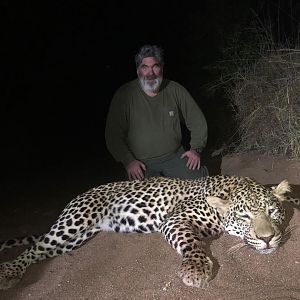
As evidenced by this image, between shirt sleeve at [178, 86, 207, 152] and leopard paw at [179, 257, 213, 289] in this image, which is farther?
shirt sleeve at [178, 86, 207, 152]

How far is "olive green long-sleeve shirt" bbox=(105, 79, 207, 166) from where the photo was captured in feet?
20.2

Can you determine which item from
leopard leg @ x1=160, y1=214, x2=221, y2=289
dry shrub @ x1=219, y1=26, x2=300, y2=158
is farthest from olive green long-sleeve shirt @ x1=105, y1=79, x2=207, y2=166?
leopard leg @ x1=160, y1=214, x2=221, y2=289

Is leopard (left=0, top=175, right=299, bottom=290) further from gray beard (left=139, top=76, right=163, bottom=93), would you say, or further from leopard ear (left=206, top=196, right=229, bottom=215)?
gray beard (left=139, top=76, right=163, bottom=93)

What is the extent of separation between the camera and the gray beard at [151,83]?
5.98 meters

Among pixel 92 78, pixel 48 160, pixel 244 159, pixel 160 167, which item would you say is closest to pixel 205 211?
pixel 160 167

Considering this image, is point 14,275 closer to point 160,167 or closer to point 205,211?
point 205,211

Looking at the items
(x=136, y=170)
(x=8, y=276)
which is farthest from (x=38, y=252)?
(x=136, y=170)

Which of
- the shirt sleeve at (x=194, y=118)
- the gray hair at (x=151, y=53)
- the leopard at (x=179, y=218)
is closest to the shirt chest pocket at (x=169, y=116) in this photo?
the shirt sleeve at (x=194, y=118)

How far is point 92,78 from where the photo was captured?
19.5 m

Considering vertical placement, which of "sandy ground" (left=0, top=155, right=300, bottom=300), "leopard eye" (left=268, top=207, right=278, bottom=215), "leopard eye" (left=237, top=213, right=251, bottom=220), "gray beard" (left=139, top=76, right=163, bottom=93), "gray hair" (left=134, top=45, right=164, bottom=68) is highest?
"gray hair" (left=134, top=45, right=164, bottom=68)

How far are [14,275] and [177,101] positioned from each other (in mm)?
3069

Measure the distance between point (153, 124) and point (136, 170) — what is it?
71cm

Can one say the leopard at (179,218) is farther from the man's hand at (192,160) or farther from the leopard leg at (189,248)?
the man's hand at (192,160)

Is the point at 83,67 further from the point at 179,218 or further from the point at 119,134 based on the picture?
the point at 179,218
